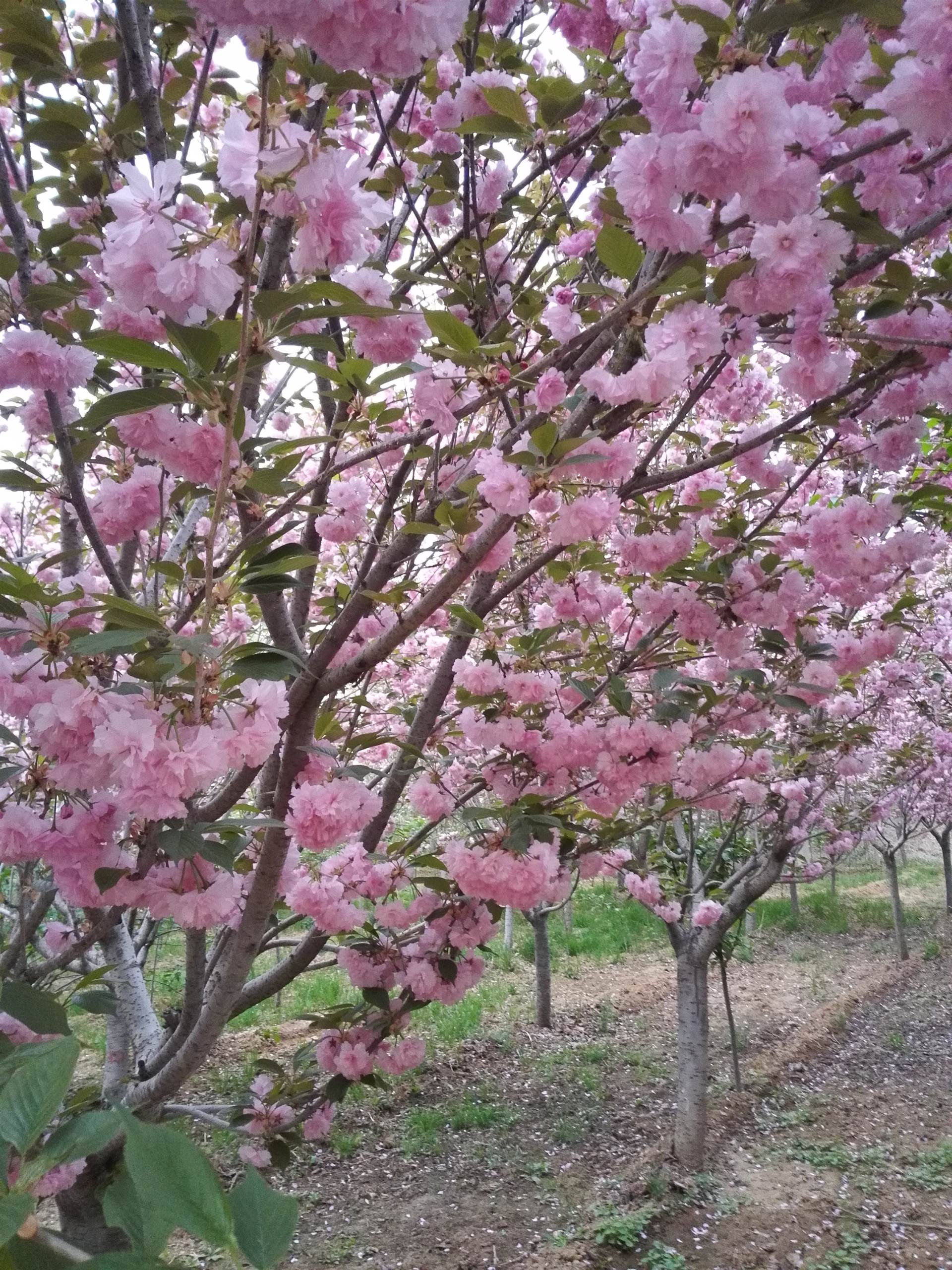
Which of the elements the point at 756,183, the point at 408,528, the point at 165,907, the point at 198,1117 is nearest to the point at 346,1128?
the point at 198,1117

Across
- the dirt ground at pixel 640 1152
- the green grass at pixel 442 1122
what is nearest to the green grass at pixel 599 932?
the dirt ground at pixel 640 1152

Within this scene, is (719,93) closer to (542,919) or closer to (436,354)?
(436,354)

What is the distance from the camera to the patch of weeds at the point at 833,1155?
4445 mm

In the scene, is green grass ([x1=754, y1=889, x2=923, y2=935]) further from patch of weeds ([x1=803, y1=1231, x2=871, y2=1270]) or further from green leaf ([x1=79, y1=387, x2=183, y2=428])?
green leaf ([x1=79, y1=387, x2=183, y2=428])

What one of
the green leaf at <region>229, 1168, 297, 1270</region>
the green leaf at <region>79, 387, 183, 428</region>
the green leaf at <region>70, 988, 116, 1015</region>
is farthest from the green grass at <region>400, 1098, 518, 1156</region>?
the green leaf at <region>229, 1168, 297, 1270</region>

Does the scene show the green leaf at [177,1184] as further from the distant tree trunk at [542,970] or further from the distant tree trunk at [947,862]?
the distant tree trunk at [947,862]

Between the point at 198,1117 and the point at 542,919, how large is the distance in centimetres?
449

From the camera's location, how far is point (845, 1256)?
3.53 m

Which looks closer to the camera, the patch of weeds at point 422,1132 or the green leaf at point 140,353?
the green leaf at point 140,353

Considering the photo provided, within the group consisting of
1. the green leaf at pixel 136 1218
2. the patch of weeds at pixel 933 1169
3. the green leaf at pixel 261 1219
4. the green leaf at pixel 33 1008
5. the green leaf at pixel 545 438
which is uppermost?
the green leaf at pixel 545 438

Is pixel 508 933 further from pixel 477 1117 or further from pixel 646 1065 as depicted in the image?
pixel 477 1117

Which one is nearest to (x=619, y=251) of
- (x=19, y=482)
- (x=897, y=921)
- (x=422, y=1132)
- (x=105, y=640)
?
(x=105, y=640)

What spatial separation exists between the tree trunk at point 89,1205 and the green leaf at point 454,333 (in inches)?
72.7

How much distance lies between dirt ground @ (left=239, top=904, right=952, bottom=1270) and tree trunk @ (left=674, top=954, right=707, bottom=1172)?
157 millimetres
